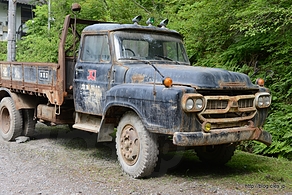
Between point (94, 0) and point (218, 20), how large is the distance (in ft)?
15.3

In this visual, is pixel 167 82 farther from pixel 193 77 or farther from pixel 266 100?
pixel 266 100

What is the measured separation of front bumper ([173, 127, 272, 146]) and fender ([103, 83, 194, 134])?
0.53ft

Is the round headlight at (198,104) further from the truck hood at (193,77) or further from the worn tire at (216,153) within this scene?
the worn tire at (216,153)

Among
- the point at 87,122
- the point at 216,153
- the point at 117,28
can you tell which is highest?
the point at 117,28

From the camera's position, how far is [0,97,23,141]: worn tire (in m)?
8.88

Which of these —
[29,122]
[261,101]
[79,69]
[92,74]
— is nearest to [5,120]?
[29,122]

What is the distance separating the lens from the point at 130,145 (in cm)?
601

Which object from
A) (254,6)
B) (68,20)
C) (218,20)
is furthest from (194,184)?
(218,20)

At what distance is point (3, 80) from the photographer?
30.8 ft

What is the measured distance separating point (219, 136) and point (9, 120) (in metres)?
5.68

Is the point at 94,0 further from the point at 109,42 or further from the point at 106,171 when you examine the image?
the point at 106,171

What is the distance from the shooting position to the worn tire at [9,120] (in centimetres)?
888

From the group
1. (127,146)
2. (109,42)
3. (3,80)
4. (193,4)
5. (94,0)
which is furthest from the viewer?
(94,0)

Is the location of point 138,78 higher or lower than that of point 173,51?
lower
